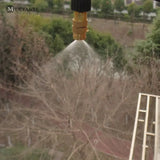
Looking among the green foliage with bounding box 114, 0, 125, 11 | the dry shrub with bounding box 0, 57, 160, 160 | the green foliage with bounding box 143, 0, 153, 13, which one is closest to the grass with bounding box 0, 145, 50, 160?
the dry shrub with bounding box 0, 57, 160, 160

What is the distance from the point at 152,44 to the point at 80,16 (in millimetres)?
5105

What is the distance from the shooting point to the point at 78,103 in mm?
4645

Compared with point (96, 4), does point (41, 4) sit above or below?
below

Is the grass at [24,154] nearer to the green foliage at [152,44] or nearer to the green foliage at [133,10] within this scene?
the green foliage at [152,44]

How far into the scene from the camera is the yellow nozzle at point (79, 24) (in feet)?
2.95

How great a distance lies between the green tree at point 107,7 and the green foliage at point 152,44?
3.44 metres

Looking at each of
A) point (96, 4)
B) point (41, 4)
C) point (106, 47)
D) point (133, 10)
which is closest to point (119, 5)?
point (133, 10)

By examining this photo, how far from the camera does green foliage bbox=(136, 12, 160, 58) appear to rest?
5544 millimetres

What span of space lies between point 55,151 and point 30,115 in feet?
3.68

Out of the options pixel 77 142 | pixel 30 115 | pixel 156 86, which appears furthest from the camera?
pixel 30 115

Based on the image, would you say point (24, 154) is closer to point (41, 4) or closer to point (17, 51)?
point (17, 51)

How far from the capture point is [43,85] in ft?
17.0

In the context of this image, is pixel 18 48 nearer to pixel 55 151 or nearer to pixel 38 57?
pixel 38 57

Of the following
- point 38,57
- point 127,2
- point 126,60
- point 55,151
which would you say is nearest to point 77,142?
point 55,151
